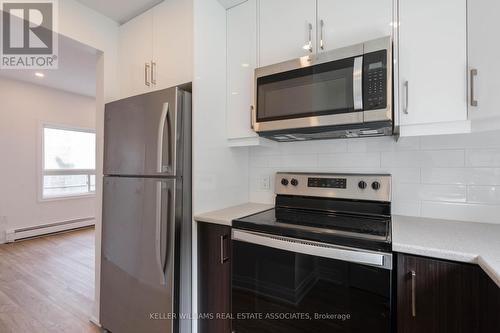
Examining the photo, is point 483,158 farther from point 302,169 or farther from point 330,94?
point 302,169

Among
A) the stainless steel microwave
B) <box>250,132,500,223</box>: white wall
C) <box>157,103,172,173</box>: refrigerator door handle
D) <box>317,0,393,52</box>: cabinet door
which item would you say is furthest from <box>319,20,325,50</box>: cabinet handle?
<box>157,103,172,173</box>: refrigerator door handle

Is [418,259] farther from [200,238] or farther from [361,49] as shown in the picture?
[200,238]

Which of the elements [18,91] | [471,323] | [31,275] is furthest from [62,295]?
[18,91]

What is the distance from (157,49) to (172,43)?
0.18 meters

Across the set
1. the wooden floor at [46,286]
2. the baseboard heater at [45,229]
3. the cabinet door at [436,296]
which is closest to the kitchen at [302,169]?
the cabinet door at [436,296]

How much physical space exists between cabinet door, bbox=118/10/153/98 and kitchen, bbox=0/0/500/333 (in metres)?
0.02

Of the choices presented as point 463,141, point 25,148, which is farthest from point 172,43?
point 25,148

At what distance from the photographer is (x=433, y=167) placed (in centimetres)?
139

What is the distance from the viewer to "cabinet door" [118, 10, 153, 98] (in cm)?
182

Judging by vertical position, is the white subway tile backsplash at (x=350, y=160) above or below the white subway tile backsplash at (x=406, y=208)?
above

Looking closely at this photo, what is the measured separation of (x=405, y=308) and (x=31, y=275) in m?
3.61

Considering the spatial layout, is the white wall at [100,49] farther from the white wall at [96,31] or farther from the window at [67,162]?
the window at [67,162]

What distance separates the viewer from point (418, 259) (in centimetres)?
93

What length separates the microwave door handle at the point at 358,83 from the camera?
117 cm
